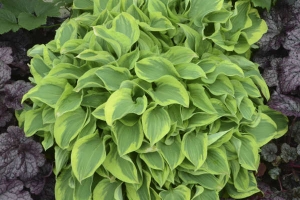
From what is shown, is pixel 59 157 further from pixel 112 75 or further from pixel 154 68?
pixel 154 68

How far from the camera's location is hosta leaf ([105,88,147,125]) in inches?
52.2

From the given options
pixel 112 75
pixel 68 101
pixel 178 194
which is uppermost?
pixel 112 75

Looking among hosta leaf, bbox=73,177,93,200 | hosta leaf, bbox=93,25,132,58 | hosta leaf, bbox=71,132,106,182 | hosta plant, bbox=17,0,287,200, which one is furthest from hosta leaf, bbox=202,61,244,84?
hosta leaf, bbox=73,177,93,200

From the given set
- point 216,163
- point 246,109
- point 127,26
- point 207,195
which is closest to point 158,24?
point 127,26

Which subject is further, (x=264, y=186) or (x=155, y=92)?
(x=264, y=186)

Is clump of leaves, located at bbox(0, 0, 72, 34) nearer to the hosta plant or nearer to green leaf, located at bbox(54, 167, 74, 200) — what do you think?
the hosta plant

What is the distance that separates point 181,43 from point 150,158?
49cm

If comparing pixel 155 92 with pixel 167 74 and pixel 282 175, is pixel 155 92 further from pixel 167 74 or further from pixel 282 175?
pixel 282 175

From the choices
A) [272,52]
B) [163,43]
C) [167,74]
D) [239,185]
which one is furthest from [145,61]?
[272,52]

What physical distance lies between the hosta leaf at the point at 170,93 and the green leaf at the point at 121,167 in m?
0.23

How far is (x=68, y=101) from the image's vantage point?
1.44m

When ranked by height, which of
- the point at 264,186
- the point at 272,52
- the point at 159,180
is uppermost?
the point at 272,52

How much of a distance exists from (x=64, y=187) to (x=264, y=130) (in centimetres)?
79

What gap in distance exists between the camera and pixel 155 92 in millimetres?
1426
